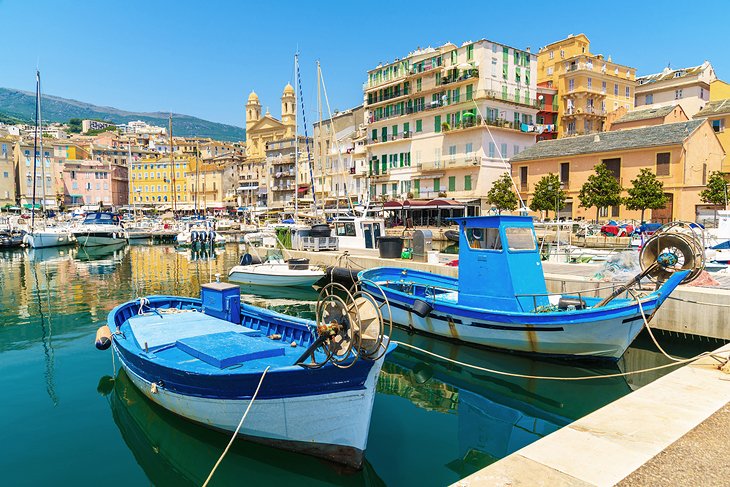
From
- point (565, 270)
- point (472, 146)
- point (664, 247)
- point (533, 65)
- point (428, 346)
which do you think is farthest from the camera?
point (533, 65)

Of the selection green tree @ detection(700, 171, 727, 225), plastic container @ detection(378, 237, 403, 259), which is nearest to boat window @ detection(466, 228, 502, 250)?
plastic container @ detection(378, 237, 403, 259)

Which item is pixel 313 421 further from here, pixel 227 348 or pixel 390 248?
pixel 390 248

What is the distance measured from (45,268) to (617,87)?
65.7 meters

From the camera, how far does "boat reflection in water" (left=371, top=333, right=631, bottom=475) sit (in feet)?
28.4

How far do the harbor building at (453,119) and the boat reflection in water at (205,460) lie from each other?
41551mm

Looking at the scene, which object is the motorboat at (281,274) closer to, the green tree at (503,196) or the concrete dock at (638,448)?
the concrete dock at (638,448)

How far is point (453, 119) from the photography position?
50.7 meters

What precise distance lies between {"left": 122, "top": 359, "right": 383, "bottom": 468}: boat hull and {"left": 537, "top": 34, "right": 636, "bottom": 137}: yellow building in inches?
2380

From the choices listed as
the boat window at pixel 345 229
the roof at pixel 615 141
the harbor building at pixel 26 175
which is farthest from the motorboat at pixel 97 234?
the harbor building at pixel 26 175

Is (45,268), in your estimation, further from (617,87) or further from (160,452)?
(617,87)

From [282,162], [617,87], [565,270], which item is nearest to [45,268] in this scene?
[565,270]

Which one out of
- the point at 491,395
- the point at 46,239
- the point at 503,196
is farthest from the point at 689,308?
the point at 46,239

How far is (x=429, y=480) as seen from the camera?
7.33 metres

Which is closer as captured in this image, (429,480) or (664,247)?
(429,480)
